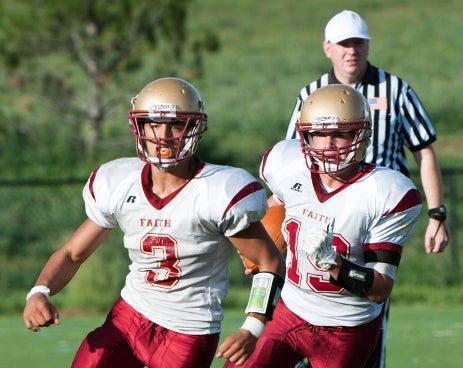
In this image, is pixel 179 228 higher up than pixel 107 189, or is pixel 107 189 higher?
pixel 107 189

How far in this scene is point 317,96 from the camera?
14.9ft

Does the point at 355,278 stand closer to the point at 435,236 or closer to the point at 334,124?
the point at 334,124

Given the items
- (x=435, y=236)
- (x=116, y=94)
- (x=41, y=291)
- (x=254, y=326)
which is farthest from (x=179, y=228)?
(x=116, y=94)

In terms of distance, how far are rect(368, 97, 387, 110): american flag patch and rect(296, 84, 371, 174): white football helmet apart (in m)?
1.19

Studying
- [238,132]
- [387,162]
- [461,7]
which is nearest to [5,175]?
[238,132]

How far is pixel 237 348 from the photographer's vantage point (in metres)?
3.89

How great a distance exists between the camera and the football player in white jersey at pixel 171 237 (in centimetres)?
416

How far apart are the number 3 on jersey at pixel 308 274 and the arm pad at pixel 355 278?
170 mm

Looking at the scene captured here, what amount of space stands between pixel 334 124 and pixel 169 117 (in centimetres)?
63

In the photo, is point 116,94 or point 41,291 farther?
point 116,94

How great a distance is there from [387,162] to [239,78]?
72.9 ft

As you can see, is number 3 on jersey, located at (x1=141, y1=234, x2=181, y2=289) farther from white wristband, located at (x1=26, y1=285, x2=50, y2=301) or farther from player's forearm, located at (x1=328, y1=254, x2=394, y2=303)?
player's forearm, located at (x1=328, y1=254, x2=394, y2=303)

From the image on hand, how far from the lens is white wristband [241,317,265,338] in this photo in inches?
158

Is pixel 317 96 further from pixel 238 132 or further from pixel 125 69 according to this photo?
pixel 238 132
